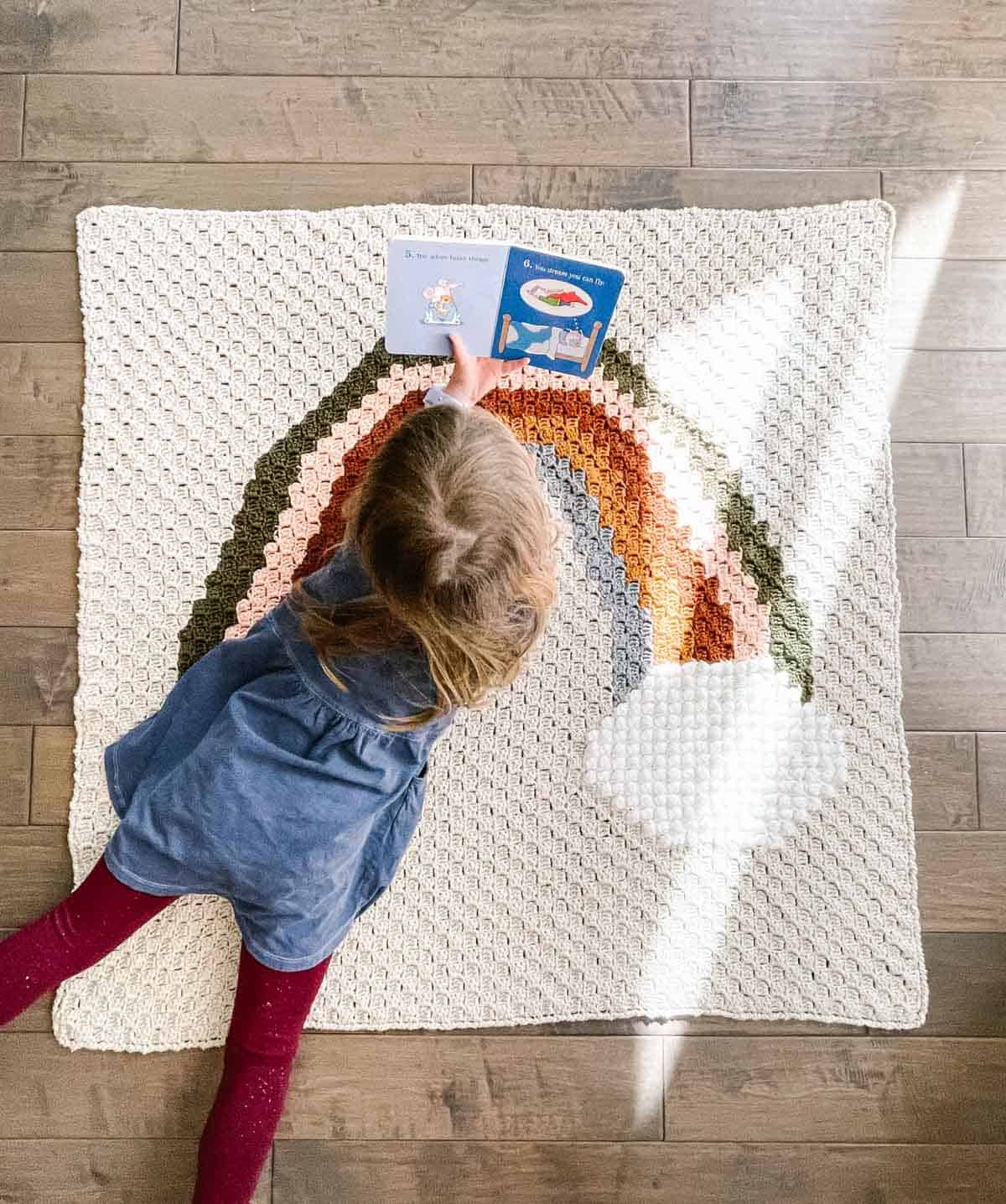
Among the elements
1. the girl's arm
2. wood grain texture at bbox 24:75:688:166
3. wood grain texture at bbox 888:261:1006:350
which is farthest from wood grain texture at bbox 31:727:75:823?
wood grain texture at bbox 888:261:1006:350

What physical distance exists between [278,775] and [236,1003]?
304 millimetres

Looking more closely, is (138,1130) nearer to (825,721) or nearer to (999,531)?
(825,721)

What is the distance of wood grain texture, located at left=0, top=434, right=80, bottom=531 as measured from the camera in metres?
1.09

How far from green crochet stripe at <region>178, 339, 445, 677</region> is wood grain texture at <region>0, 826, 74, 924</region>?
0.75 feet

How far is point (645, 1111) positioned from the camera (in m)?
1.05

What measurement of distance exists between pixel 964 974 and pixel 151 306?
1131 mm

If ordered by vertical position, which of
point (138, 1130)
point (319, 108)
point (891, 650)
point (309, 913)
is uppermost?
point (319, 108)

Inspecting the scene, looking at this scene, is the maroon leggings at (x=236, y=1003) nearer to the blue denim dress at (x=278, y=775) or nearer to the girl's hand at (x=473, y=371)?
the blue denim dress at (x=278, y=775)

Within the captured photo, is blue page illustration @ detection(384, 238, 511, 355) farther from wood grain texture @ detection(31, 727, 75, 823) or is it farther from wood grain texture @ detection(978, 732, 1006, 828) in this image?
wood grain texture @ detection(978, 732, 1006, 828)

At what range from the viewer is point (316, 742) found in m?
0.84

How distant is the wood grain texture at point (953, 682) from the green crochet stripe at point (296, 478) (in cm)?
12

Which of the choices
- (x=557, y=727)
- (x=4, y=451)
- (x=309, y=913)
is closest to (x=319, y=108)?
(x=4, y=451)

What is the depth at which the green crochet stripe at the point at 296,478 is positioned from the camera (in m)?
1.07

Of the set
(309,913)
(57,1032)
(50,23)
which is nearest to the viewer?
(309,913)
